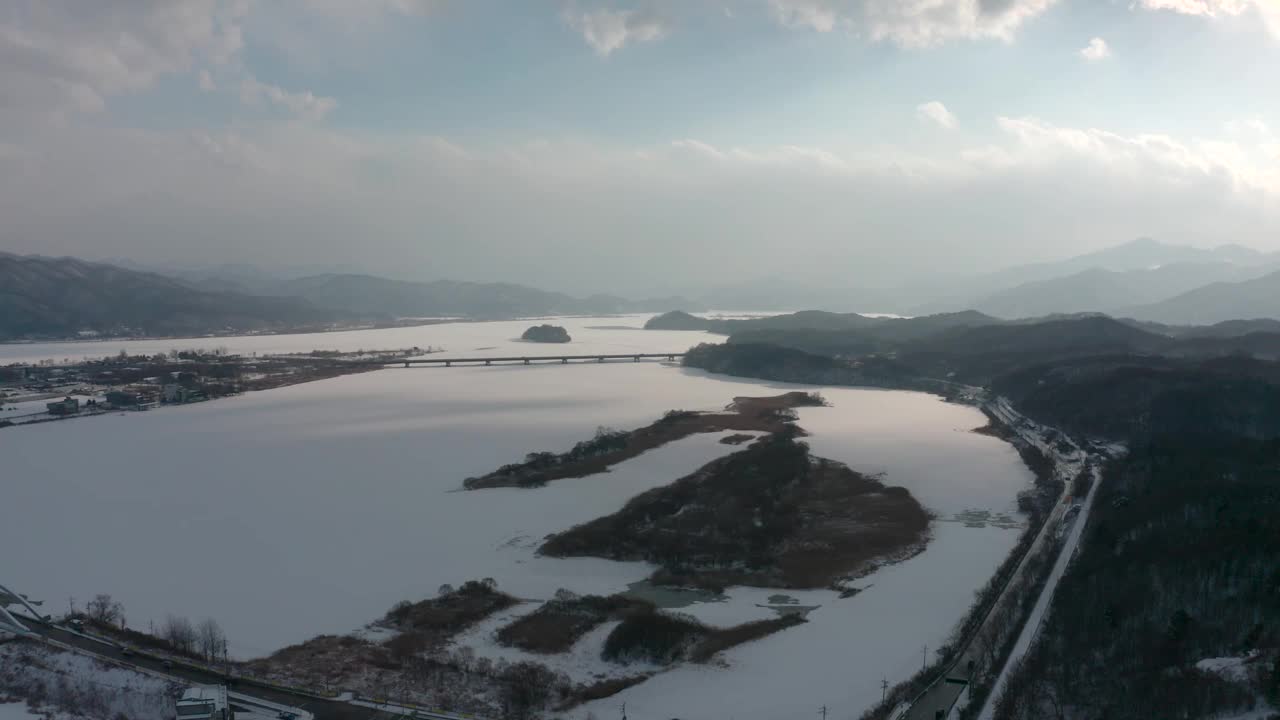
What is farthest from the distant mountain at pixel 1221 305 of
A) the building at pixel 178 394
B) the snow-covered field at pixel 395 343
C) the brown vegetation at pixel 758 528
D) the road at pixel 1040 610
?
the building at pixel 178 394

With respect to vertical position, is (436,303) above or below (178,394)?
above

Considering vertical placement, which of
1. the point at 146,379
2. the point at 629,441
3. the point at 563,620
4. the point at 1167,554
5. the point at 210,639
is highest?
the point at 146,379

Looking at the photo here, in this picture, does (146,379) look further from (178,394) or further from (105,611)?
(105,611)

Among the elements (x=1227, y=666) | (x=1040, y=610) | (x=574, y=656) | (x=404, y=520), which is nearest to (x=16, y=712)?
(x=574, y=656)

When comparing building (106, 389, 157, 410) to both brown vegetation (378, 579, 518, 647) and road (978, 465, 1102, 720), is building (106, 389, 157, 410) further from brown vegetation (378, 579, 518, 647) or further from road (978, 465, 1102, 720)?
road (978, 465, 1102, 720)

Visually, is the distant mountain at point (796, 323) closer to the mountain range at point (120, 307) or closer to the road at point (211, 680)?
the mountain range at point (120, 307)

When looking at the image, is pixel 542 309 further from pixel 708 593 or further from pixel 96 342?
pixel 708 593

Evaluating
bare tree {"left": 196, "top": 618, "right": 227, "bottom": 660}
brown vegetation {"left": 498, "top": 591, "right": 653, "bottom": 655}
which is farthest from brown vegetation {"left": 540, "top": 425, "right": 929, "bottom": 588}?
bare tree {"left": 196, "top": 618, "right": 227, "bottom": 660}
